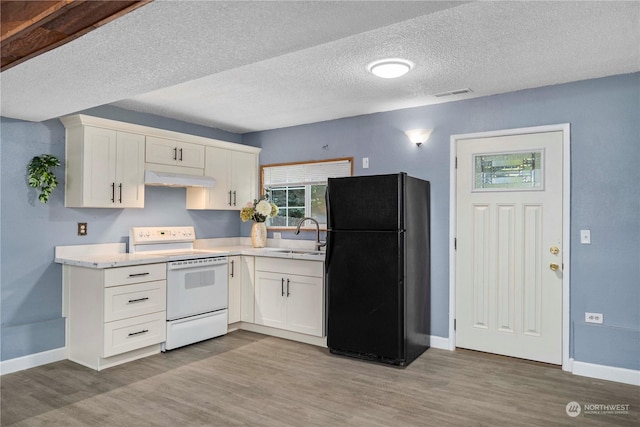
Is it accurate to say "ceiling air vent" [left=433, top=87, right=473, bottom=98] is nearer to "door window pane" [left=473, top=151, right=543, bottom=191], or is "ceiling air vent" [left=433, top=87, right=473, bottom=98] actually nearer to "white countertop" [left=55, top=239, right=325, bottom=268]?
"door window pane" [left=473, top=151, right=543, bottom=191]

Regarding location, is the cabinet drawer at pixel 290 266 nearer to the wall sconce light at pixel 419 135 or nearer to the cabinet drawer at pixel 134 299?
the cabinet drawer at pixel 134 299

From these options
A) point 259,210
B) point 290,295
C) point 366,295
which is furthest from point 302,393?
point 259,210

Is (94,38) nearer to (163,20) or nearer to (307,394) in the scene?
(163,20)

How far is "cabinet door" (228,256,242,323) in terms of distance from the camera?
14.8 ft

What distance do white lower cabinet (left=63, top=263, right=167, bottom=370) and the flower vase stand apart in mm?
1333

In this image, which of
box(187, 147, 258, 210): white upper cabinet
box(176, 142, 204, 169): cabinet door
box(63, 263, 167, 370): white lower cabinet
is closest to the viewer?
box(63, 263, 167, 370): white lower cabinet

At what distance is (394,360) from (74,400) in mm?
2392

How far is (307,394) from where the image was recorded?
9.93 ft

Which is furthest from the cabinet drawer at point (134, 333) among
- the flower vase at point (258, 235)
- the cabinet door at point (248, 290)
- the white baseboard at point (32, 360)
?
the flower vase at point (258, 235)

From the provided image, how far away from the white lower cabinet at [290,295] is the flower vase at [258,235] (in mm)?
515

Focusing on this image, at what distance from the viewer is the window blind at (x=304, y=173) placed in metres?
4.80

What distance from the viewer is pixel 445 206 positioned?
4074 mm

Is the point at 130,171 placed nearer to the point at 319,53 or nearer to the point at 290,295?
the point at 290,295

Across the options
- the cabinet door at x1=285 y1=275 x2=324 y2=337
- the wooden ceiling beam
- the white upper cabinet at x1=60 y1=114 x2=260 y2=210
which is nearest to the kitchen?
the white upper cabinet at x1=60 y1=114 x2=260 y2=210
